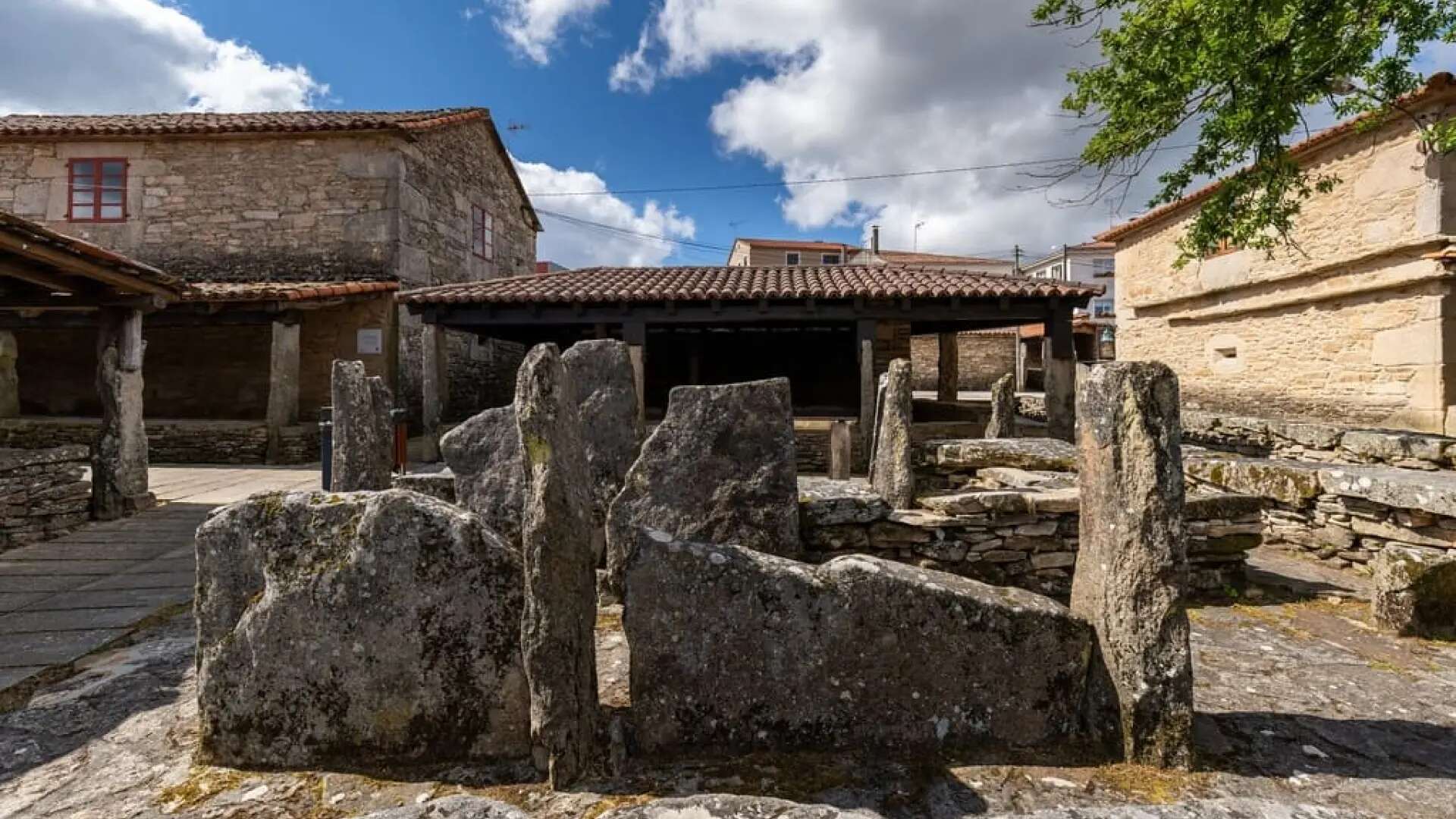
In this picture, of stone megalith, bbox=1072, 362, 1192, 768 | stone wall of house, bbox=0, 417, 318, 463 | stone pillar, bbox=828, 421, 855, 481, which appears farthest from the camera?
stone wall of house, bbox=0, 417, 318, 463

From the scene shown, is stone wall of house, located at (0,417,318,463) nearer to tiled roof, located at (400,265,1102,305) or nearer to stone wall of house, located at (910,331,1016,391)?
tiled roof, located at (400,265,1102,305)

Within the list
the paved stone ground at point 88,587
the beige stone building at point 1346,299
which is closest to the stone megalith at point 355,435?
the paved stone ground at point 88,587

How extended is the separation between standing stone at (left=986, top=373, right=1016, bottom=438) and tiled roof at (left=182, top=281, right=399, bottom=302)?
10.6m

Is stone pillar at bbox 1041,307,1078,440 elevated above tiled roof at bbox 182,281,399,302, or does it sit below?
below

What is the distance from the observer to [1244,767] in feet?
7.72

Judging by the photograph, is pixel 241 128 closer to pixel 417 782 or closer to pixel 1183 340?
pixel 417 782

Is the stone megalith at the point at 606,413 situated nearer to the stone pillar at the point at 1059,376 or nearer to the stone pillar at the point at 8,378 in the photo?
the stone pillar at the point at 1059,376

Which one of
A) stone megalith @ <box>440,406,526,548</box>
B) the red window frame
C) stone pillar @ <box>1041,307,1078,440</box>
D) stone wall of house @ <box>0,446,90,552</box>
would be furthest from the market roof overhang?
the red window frame

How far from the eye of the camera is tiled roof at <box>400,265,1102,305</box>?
10086 mm

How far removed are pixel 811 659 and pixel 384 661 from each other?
1590 mm

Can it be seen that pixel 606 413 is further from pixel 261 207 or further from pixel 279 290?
pixel 261 207

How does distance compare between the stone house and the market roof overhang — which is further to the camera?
the stone house

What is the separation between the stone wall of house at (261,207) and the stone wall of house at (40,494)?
268 inches

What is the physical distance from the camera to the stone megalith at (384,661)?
2381 mm
